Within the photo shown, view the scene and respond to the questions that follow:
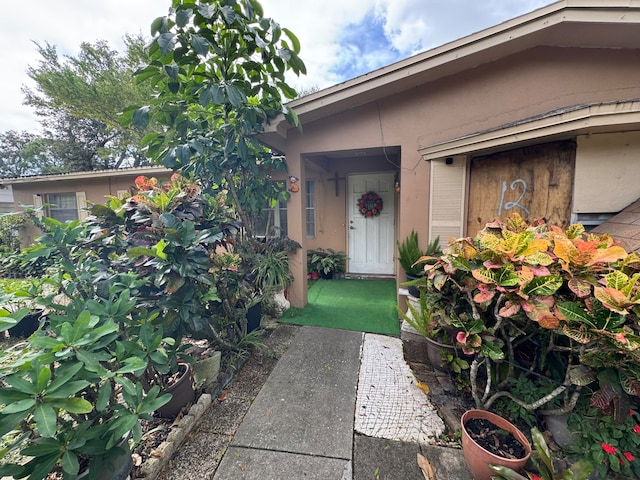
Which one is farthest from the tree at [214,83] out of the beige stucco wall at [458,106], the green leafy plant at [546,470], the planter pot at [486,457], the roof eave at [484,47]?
the green leafy plant at [546,470]

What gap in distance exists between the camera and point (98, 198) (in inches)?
265

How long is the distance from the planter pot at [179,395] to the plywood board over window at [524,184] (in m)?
3.23

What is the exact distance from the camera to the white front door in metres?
5.20

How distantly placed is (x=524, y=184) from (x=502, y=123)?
33.4 inches

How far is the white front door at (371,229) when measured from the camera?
205 inches

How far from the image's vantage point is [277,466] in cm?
155

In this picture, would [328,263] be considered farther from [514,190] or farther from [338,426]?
[338,426]

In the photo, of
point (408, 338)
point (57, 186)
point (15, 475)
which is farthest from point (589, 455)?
point (57, 186)

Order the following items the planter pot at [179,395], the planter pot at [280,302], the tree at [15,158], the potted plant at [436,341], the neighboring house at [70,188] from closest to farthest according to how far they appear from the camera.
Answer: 1. the planter pot at [179,395]
2. the potted plant at [436,341]
3. the planter pot at [280,302]
4. the neighboring house at [70,188]
5. the tree at [15,158]

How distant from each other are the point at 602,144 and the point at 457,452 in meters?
2.72

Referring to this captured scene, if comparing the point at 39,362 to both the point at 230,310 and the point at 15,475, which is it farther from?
the point at 230,310

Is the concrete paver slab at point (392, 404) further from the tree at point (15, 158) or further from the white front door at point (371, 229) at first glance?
the tree at point (15, 158)

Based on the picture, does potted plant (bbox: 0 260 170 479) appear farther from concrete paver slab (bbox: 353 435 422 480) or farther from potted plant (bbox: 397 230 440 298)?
potted plant (bbox: 397 230 440 298)

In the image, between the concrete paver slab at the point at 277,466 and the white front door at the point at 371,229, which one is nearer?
the concrete paver slab at the point at 277,466
